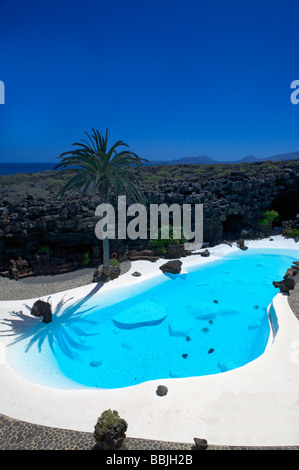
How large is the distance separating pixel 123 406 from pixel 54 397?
2.01 metres

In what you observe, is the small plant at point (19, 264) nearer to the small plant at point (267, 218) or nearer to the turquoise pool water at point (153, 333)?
the turquoise pool water at point (153, 333)

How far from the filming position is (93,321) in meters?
12.1

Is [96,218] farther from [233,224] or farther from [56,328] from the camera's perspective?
[233,224]

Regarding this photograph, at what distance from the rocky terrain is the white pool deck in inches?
355

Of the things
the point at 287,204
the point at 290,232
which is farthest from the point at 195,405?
the point at 287,204

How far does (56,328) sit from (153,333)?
4056mm

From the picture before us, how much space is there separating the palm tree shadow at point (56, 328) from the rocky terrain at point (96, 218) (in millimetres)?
4480

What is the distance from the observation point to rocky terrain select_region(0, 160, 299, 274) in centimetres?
1680

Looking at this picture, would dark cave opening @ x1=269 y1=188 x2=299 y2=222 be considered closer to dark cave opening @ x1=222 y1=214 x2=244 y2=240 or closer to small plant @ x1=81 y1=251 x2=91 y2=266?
dark cave opening @ x1=222 y1=214 x2=244 y2=240

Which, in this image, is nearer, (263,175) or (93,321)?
(93,321)

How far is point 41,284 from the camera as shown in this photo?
14922mm

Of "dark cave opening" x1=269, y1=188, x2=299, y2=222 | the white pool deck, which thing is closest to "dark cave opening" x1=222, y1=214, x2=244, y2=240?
"dark cave opening" x1=269, y1=188, x2=299, y2=222
